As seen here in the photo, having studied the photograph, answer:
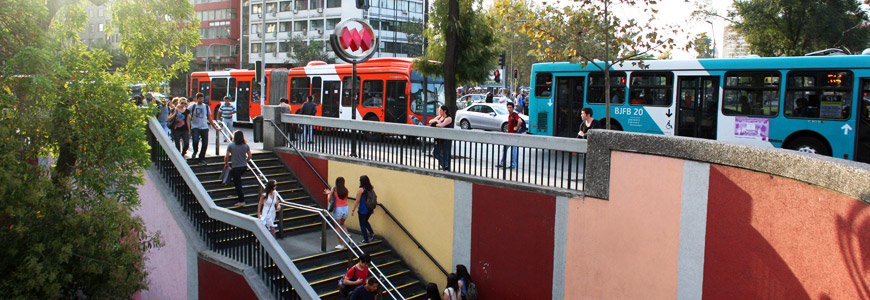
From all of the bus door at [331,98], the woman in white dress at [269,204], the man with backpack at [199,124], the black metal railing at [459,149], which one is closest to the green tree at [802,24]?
the bus door at [331,98]

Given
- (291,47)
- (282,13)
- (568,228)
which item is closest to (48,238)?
(568,228)

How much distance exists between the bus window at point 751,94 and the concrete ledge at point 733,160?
24.4ft

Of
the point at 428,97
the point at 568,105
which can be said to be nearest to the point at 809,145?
the point at 568,105

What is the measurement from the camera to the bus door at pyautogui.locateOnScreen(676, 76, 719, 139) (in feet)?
52.6

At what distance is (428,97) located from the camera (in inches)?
859

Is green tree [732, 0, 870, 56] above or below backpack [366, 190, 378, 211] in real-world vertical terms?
above

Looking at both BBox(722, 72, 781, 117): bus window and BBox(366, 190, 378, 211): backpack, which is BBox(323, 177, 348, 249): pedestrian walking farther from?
BBox(722, 72, 781, 117): bus window

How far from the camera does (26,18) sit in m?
7.22

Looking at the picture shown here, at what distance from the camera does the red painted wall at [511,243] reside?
1066 centimetres

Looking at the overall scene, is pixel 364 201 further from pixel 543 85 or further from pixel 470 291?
pixel 543 85

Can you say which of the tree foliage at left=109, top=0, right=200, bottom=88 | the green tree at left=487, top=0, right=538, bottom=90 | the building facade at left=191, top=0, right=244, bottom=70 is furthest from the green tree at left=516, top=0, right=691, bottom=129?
the building facade at left=191, top=0, right=244, bottom=70

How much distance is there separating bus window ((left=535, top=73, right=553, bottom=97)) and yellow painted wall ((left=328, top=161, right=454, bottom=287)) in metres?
7.70

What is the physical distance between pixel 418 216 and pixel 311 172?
348 cm

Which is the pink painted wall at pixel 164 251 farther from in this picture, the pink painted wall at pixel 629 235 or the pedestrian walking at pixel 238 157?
the pink painted wall at pixel 629 235
